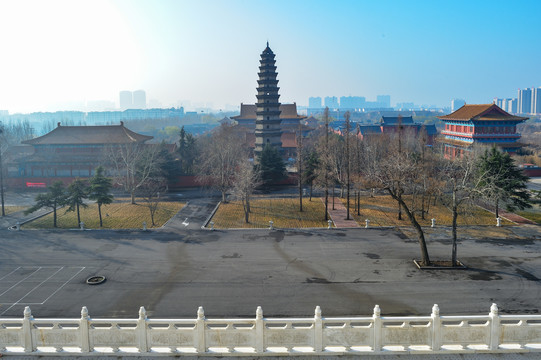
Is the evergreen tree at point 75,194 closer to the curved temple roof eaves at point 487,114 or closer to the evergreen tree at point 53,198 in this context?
the evergreen tree at point 53,198

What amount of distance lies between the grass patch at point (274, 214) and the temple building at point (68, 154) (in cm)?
1839

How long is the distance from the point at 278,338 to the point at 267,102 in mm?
40552

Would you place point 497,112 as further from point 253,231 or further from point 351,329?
point 351,329

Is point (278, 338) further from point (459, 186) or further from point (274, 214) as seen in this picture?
point (274, 214)

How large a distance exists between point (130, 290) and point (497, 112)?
1691 inches

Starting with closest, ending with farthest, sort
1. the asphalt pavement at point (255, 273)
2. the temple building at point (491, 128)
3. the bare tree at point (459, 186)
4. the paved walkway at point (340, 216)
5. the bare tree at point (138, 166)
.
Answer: the asphalt pavement at point (255, 273), the bare tree at point (459, 186), the paved walkway at point (340, 216), the bare tree at point (138, 166), the temple building at point (491, 128)

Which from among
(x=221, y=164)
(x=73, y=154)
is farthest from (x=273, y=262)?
(x=73, y=154)

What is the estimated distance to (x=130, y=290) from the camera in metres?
16.7

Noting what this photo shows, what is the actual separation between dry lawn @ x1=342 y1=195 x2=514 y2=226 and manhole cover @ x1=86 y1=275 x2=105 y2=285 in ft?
53.5

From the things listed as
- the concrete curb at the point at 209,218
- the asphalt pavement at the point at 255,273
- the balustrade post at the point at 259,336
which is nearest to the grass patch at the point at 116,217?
the asphalt pavement at the point at 255,273

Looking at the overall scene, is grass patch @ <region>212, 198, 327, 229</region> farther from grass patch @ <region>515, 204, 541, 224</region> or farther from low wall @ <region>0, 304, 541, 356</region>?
low wall @ <region>0, 304, 541, 356</region>

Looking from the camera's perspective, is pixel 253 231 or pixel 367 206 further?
pixel 367 206

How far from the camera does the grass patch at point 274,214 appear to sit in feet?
89.2

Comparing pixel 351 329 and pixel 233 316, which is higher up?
pixel 351 329
